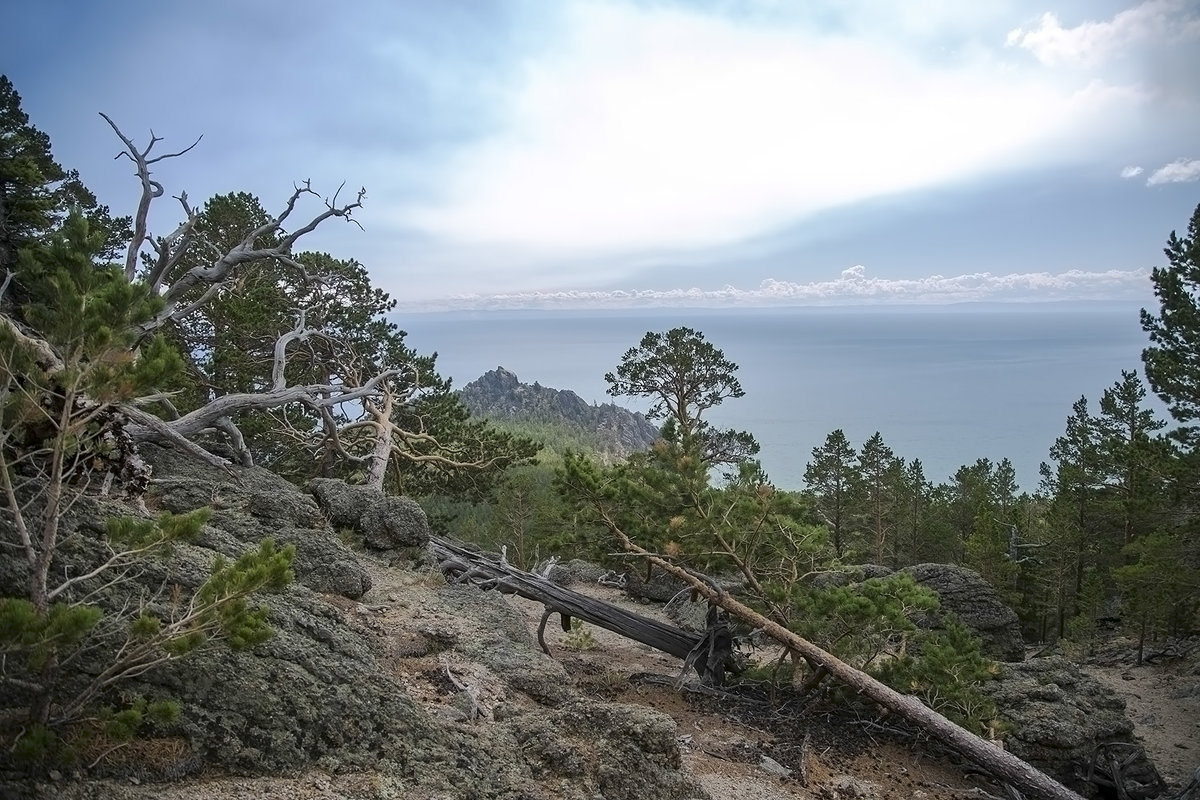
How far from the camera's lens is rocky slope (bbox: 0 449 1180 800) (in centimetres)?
386

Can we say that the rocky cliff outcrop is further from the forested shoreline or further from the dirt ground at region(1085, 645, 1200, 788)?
the dirt ground at region(1085, 645, 1200, 788)

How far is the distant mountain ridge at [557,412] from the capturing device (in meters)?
122

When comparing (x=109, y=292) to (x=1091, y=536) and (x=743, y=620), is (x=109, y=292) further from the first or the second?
(x=1091, y=536)

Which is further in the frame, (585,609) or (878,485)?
(878,485)

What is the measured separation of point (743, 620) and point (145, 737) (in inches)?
283

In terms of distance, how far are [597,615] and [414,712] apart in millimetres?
5781

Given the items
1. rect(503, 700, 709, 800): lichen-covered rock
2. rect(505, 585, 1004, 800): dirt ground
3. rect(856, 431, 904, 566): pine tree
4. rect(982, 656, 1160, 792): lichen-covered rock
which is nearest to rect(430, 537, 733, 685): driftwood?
rect(505, 585, 1004, 800): dirt ground

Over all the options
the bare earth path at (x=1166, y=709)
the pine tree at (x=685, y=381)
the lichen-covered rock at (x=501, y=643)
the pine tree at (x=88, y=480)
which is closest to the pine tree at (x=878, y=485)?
the pine tree at (x=685, y=381)

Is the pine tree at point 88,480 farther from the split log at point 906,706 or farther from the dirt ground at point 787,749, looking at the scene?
the split log at point 906,706

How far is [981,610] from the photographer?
52.6 ft

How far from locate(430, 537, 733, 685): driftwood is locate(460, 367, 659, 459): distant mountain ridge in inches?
4169

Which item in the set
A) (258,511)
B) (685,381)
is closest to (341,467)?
(258,511)

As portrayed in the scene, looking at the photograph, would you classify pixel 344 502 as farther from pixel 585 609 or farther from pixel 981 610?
pixel 981 610

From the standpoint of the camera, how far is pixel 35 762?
303 cm
